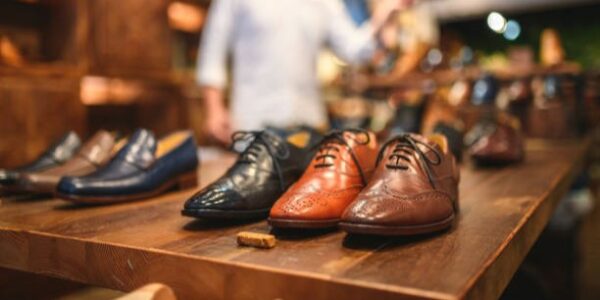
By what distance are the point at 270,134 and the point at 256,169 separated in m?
0.11

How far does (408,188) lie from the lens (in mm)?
822

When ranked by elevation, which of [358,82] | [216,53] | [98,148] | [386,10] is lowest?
[98,148]

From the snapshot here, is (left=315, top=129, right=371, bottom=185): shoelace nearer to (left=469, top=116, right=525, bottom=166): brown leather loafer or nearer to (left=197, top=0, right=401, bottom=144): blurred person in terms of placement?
(left=469, top=116, right=525, bottom=166): brown leather loafer

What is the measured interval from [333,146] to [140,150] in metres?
0.49

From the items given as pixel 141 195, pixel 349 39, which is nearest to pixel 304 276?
pixel 141 195

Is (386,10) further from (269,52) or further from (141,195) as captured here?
(141,195)

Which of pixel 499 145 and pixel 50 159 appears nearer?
pixel 50 159

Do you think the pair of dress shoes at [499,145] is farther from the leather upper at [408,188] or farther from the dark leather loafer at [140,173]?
the dark leather loafer at [140,173]

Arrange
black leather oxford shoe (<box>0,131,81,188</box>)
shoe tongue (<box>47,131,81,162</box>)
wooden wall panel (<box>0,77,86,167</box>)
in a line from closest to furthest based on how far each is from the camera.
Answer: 1. black leather oxford shoe (<box>0,131,81,188</box>)
2. shoe tongue (<box>47,131,81,162</box>)
3. wooden wall panel (<box>0,77,86,167</box>)

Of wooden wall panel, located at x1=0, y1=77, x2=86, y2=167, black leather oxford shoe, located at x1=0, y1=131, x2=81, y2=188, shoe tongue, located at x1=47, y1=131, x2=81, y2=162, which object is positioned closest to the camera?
black leather oxford shoe, located at x1=0, y1=131, x2=81, y2=188

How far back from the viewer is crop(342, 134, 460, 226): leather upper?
76 centimetres

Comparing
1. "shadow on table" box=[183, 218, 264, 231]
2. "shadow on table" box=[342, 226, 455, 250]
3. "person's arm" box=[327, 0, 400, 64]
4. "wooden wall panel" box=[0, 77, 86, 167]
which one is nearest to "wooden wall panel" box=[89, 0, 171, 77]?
"wooden wall panel" box=[0, 77, 86, 167]

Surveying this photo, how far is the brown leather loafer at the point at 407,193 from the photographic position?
0.75m

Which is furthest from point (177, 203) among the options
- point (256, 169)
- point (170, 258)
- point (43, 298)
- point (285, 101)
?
point (285, 101)
